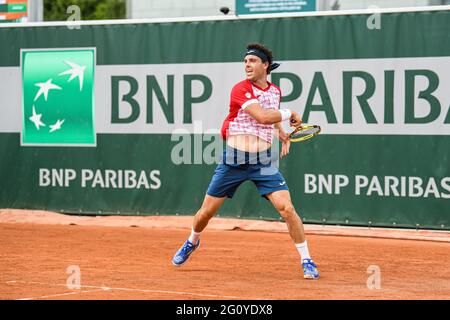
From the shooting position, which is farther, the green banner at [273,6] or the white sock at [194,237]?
the green banner at [273,6]

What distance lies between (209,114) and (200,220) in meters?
4.89

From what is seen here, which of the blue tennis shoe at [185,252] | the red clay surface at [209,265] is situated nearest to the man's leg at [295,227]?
the red clay surface at [209,265]

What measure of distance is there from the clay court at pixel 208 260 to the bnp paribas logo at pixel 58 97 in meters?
1.22

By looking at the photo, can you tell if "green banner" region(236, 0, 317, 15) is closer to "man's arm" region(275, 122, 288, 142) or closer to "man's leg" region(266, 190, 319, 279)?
"man's arm" region(275, 122, 288, 142)

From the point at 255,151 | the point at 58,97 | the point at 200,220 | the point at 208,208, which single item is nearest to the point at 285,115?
the point at 255,151

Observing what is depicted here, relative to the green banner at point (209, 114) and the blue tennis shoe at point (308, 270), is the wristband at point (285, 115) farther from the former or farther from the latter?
the green banner at point (209, 114)

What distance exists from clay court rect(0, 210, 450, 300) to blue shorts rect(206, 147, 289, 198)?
826mm

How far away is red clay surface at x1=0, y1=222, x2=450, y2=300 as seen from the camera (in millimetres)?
8312

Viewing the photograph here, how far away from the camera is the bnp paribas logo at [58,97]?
14.9 metres

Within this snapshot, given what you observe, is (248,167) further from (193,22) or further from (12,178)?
(12,178)

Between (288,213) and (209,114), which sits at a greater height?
(209,114)

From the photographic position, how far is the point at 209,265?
33.5 feet

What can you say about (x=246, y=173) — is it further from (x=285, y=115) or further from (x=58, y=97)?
(x=58, y=97)

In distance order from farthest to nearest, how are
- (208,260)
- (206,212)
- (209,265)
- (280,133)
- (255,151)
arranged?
(208,260) < (209,265) < (280,133) < (206,212) < (255,151)
